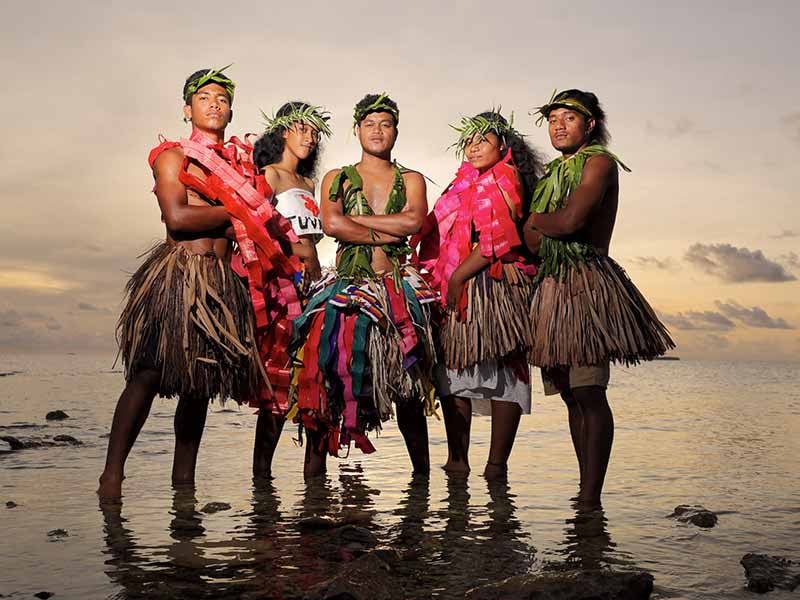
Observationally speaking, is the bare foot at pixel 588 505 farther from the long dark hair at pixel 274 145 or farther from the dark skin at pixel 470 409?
the long dark hair at pixel 274 145

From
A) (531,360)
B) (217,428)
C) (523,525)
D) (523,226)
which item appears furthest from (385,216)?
(217,428)

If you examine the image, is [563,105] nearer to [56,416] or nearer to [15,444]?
[15,444]

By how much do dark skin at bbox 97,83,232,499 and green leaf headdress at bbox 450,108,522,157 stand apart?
145cm

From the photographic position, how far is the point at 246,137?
5305 mm

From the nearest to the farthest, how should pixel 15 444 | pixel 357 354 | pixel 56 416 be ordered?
pixel 357 354, pixel 15 444, pixel 56 416

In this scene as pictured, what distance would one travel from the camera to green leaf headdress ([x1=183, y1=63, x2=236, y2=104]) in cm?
481

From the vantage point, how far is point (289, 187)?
5.37 metres

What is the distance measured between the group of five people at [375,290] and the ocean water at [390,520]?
324 mm

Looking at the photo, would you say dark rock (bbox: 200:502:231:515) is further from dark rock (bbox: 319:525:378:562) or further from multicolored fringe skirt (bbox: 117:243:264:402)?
dark rock (bbox: 319:525:378:562)

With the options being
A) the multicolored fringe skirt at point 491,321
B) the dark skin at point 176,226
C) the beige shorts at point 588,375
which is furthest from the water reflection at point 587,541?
the dark skin at point 176,226

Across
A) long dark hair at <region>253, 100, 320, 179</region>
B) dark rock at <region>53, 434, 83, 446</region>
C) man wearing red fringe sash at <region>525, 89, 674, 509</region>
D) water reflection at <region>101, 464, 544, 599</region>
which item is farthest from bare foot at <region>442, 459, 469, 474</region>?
dark rock at <region>53, 434, 83, 446</region>

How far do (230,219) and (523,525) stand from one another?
7.40 ft

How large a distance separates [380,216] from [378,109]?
67 cm

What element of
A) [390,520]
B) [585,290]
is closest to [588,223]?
[585,290]
